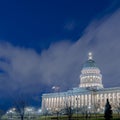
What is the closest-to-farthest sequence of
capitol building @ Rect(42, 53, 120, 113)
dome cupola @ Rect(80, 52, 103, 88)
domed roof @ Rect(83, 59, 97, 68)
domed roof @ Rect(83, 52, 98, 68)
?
capitol building @ Rect(42, 53, 120, 113) → dome cupola @ Rect(80, 52, 103, 88) → domed roof @ Rect(83, 52, 98, 68) → domed roof @ Rect(83, 59, 97, 68)

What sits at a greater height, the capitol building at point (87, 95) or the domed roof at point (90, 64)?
the domed roof at point (90, 64)

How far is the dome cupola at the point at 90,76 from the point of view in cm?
18225

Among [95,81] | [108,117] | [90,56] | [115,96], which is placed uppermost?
[90,56]

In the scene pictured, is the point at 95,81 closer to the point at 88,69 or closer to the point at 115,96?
the point at 88,69

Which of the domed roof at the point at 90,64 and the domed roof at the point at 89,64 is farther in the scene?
the domed roof at the point at 89,64

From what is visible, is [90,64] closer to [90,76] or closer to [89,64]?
[89,64]

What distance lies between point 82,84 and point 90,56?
22.8 metres

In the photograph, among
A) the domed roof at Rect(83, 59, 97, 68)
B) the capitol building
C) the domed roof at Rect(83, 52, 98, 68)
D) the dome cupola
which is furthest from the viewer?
the domed roof at Rect(83, 59, 97, 68)

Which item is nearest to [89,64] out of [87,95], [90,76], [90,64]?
[90,64]

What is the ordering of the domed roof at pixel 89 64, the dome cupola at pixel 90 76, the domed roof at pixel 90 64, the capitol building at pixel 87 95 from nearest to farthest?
the capitol building at pixel 87 95
the dome cupola at pixel 90 76
the domed roof at pixel 90 64
the domed roof at pixel 89 64

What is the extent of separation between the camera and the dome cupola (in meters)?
182

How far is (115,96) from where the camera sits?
152750 millimetres

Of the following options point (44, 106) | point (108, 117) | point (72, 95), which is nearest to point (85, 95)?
point (72, 95)

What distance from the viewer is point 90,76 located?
18212 centimetres
